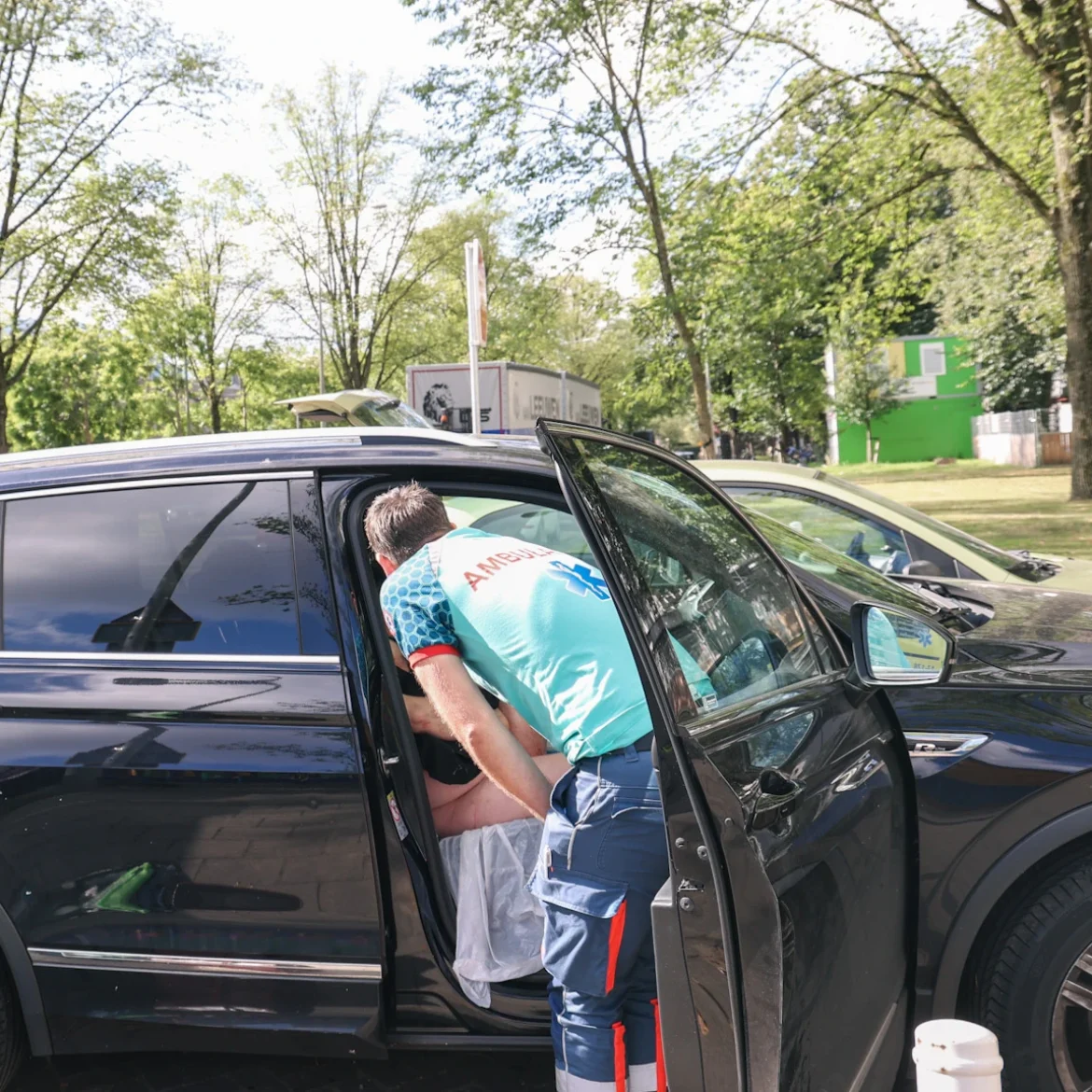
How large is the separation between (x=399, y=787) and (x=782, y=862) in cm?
100

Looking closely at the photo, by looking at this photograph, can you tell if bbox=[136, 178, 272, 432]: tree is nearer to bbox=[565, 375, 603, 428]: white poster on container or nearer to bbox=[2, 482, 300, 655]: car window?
bbox=[565, 375, 603, 428]: white poster on container

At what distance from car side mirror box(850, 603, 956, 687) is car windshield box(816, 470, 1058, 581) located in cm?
258

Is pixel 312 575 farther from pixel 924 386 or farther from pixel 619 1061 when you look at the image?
pixel 924 386

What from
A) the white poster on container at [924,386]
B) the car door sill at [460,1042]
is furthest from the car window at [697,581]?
the white poster on container at [924,386]

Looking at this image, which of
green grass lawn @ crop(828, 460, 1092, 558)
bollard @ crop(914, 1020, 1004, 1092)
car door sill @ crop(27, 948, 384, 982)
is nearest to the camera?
bollard @ crop(914, 1020, 1004, 1092)

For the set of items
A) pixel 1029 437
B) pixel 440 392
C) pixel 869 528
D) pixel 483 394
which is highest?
pixel 440 392

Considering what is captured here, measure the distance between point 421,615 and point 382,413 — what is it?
8668mm

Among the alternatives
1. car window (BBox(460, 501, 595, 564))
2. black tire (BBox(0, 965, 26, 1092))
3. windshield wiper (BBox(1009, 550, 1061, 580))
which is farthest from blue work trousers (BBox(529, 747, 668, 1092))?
windshield wiper (BBox(1009, 550, 1061, 580))

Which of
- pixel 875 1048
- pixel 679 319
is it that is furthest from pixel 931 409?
pixel 875 1048

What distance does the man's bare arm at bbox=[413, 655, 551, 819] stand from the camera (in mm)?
2162

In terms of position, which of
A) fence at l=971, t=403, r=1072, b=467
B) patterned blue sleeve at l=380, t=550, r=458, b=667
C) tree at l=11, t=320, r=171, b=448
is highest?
tree at l=11, t=320, r=171, b=448

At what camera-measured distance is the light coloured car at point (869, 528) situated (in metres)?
4.80

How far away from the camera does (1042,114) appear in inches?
583

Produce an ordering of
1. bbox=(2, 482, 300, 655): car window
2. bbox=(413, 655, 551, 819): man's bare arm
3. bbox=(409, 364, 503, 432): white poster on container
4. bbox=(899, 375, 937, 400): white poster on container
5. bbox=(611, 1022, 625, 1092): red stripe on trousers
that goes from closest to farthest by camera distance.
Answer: bbox=(611, 1022, 625, 1092): red stripe on trousers → bbox=(413, 655, 551, 819): man's bare arm → bbox=(2, 482, 300, 655): car window → bbox=(409, 364, 503, 432): white poster on container → bbox=(899, 375, 937, 400): white poster on container
